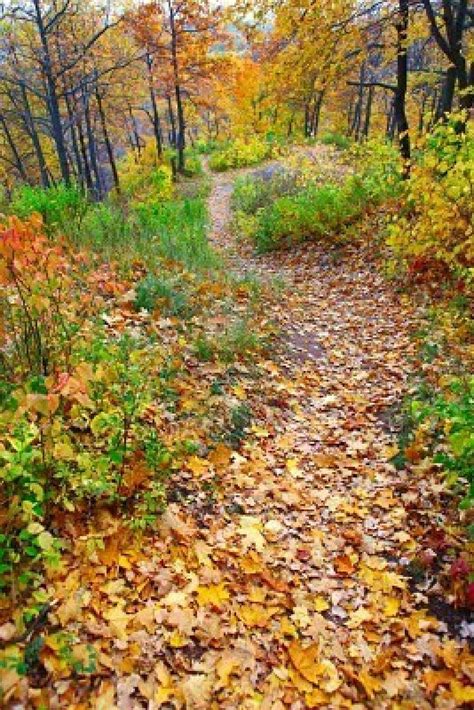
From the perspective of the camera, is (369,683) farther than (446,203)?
No

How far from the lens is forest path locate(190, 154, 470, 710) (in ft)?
8.84

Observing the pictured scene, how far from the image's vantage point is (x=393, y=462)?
Answer: 4289 mm

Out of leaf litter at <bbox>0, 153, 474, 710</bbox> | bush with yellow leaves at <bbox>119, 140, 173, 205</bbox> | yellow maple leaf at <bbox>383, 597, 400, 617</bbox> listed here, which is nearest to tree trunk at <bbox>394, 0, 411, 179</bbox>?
bush with yellow leaves at <bbox>119, 140, 173, 205</bbox>

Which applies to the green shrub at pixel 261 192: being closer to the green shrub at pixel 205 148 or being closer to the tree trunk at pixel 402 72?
the tree trunk at pixel 402 72

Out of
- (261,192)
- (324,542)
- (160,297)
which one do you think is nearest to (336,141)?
(261,192)

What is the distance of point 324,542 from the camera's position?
360 centimetres

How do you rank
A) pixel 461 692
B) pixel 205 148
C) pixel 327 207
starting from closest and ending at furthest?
pixel 461 692 < pixel 327 207 < pixel 205 148

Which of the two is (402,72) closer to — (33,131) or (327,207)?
(327,207)

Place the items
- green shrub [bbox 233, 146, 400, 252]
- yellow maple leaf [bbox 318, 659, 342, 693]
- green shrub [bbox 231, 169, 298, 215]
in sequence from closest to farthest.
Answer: yellow maple leaf [bbox 318, 659, 342, 693] < green shrub [bbox 233, 146, 400, 252] < green shrub [bbox 231, 169, 298, 215]

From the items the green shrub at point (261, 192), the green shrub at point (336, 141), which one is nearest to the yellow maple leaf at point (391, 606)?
the green shrub at point (261, 192)

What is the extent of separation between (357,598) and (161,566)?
1221 millimetres

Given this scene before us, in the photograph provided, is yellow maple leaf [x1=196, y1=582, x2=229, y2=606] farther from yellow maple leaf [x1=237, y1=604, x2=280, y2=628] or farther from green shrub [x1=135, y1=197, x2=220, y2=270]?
green shrub [x1=135, y1=197, x2=220, y2=270]

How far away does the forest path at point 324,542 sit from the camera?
2.70 meters

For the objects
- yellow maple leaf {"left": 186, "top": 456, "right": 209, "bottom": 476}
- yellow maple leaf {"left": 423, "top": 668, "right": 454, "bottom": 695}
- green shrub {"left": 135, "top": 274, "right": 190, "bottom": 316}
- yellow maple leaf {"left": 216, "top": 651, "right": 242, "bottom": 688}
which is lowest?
yellow maple leaf {"left": 423, "top": 668, "right": 454, "bottom": 695}
